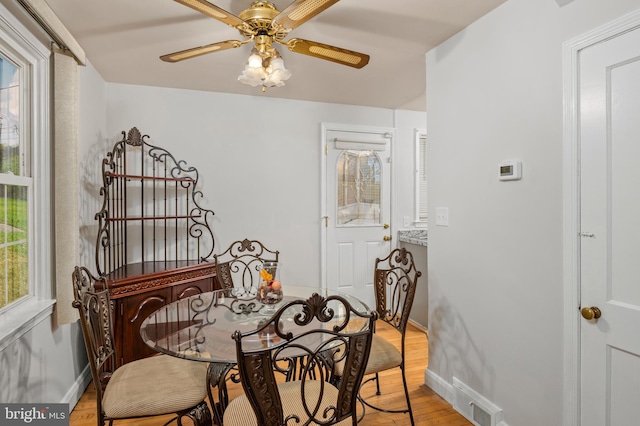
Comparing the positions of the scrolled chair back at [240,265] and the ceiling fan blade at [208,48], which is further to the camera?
the scrolled chair back at [240,265]

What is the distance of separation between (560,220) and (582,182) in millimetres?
199

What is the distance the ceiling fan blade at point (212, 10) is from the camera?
4.95 ft

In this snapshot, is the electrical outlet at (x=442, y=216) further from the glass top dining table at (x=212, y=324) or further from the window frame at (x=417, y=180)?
the window frame at (x=417, y=180)

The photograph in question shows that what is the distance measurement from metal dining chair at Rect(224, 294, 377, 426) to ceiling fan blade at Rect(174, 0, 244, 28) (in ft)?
4.12

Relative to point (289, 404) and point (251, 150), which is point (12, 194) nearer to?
point (289, 404)

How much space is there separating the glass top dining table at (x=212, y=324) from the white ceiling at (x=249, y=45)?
1665 millimetres

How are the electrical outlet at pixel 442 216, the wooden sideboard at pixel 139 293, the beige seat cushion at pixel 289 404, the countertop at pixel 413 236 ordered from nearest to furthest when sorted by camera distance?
the beige seat cushion at pixel 289 404
the electrical outlet at pixel 442 216
the wooden sideboard at pixel 139 293
the countertop at pixel 413 236

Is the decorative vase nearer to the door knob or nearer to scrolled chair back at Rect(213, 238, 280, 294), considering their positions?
scrolled chair back at Rect(213, 238, 280, 294)

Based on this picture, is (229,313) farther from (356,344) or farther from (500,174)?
(500,174)

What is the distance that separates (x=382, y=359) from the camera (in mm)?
2018

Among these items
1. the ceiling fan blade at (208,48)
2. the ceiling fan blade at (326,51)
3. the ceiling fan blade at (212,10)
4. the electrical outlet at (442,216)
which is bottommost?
the electrical outlet at (442,216)

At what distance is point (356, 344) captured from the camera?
1.35m

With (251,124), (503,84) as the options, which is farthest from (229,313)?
(251,124)

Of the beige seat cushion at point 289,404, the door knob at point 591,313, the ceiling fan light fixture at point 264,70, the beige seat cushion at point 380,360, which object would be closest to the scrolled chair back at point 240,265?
the beige seat cushion at point 380,360
